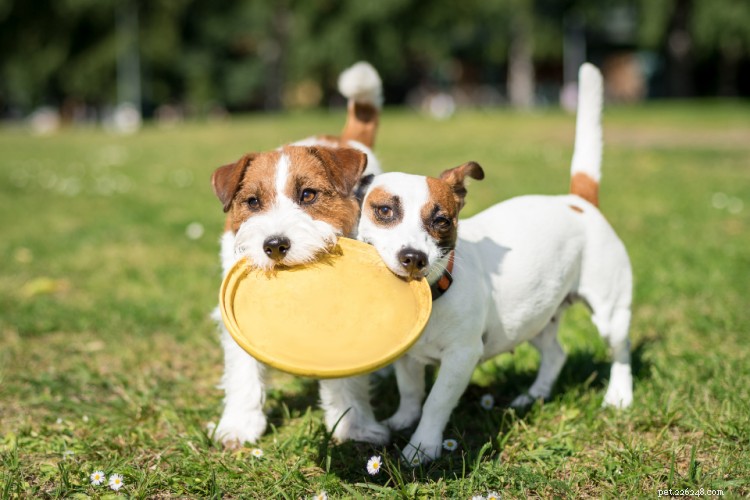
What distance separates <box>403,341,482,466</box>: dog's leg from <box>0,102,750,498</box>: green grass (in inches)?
3.3

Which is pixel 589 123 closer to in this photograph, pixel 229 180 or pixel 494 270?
pixel 494 270

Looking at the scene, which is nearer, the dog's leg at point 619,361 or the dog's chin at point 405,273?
the dog's chin at point 405,273

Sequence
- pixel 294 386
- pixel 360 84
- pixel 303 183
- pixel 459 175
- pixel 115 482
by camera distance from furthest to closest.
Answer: pixel 360 84 < pixel 294 386 < pixel 459 175 < pixel 303 183 < pixel 115 482

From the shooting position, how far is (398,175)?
340cm

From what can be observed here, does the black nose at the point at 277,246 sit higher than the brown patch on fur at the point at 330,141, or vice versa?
the brown patch on fur at the point at 330,141

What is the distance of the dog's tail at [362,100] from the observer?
5020mm

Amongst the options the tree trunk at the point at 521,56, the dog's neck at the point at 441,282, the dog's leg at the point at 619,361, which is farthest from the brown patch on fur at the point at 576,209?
the tree trunk at the point at 521,56

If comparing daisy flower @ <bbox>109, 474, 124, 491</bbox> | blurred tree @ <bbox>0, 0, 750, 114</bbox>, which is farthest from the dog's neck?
blurred tree @ <bbox>0, 0, 750, 114</bbox>

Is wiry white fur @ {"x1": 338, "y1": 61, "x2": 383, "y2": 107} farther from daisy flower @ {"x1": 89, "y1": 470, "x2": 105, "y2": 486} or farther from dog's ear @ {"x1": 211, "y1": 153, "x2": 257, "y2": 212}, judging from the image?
daisy flower @ {"x1": 89, "y1": 470, "x2": 105, "y2": 486}

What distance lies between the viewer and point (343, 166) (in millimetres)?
3482

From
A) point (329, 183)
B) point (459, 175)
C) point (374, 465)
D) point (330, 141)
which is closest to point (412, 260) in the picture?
point (329, 183)

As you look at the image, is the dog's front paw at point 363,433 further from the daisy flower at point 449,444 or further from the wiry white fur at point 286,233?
the wiry white fur at point 286,233

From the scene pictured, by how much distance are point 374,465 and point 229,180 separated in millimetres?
1511

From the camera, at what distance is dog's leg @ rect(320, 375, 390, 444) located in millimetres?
3691
